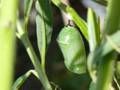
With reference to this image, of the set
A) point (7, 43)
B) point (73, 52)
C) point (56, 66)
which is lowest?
point (56, 66)

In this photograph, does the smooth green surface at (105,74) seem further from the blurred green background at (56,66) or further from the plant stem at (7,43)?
the blurred green background at (56,66)

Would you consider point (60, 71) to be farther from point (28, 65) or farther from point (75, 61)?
point (75, 61)

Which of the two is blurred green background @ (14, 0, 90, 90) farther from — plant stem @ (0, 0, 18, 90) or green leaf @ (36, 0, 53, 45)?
plant stem @ (0, 0, 18, 90)

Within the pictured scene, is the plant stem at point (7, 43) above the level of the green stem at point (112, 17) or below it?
above

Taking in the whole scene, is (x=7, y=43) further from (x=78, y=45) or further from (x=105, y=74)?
(x=78, y=45)

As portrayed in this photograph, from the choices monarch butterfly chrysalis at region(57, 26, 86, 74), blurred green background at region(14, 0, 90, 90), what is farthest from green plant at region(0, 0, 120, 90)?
blurred green background at region(14, 0, 90, 90)

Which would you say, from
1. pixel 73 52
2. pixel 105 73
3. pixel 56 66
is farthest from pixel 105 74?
pixel 56 66

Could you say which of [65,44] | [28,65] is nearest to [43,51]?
[65,44]

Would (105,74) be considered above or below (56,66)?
above

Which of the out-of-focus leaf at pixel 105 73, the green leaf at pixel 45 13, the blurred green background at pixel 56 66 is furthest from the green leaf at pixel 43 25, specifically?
the blurred green background at pixel 56 66
